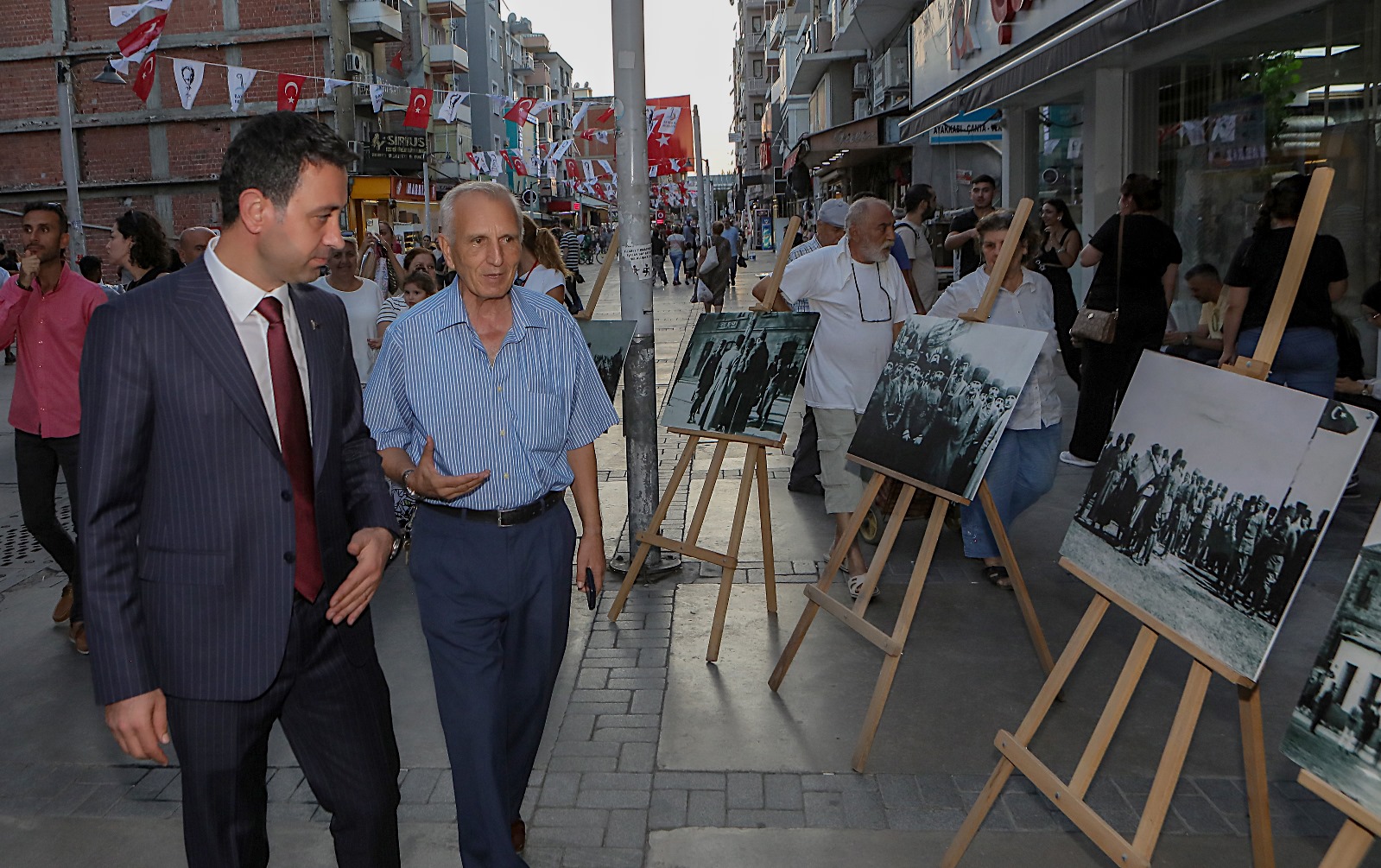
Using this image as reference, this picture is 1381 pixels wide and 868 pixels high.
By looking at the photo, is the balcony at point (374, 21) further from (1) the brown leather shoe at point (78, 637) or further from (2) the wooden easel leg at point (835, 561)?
(2) the wooden easel leg at point (835, 561)

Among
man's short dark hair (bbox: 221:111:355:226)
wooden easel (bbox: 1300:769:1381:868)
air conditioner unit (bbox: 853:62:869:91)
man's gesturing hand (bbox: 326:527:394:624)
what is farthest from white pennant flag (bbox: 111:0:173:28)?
air conditioner unit (bbox: 853:62:869:91)

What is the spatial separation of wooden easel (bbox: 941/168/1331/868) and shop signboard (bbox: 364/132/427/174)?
128 feet

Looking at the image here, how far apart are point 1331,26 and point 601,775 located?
8011 mm

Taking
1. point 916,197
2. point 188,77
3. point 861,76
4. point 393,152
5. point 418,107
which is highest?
point 861,76

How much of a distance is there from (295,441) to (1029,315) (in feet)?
13.0

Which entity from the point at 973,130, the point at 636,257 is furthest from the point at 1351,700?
the point at 973,130

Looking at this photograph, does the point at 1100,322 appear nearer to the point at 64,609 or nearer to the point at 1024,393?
the point at 1024,393

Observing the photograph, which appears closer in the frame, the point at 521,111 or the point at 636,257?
the point at 636,257

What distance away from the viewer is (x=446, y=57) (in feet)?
178

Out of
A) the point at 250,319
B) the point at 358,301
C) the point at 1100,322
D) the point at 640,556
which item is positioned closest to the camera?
the point at 250,319

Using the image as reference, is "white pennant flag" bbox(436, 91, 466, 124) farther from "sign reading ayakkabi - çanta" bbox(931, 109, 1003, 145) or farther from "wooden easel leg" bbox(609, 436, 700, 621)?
"wooden easel leg" bbox(609, 436, 700, 621)

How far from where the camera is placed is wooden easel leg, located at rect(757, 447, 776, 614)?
216 inches

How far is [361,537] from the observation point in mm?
2658

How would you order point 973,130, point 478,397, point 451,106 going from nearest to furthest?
point 478,397, point 973,130, point 451,106
